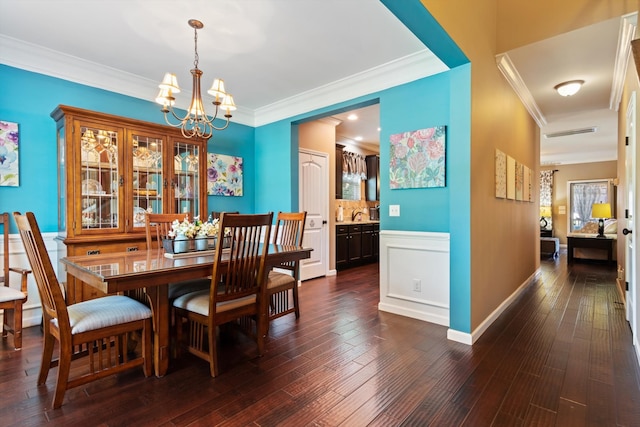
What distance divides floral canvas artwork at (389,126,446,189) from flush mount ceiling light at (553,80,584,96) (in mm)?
2038

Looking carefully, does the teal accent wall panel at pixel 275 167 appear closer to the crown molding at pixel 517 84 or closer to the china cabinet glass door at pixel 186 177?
the china cabinet glass door at pixel 186 177

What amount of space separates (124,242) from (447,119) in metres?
3.40

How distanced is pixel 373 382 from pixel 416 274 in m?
1.42

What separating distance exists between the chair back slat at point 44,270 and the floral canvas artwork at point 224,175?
2.63m

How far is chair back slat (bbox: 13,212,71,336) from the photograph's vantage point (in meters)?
1.67

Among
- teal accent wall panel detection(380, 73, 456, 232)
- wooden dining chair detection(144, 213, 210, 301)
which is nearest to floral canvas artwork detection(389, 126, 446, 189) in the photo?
teal accent wall panel detection(380, 73, 456, 232)

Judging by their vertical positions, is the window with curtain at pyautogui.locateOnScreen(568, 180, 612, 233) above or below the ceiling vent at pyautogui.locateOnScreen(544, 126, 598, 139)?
below

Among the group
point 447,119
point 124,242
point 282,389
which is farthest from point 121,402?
point 447,119

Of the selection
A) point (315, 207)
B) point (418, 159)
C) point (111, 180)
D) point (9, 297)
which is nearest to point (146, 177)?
point (111, 180)

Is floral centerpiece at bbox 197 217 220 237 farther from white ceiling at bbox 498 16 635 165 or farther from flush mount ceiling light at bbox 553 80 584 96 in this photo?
flush mount ceiling light at bbox 553 80 584 96

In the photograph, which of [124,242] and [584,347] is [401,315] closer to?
[584,347]

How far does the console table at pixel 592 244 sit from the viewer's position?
6219 millimetres

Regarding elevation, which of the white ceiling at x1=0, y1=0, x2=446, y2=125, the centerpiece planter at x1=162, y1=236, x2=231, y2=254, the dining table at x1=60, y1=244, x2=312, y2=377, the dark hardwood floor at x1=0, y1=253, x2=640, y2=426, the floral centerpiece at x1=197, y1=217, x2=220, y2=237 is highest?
the white ceiling at x1=0, y1=0, x2=446, y2=125

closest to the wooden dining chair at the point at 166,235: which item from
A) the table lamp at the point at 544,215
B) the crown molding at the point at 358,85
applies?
the crown molding at the point at 358,85
